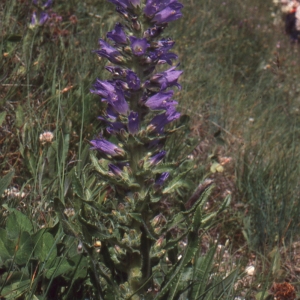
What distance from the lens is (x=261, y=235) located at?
3.15m

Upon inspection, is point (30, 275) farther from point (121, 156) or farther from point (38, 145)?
point (38, 145)

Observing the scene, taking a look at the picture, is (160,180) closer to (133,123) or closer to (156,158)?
(156,158)

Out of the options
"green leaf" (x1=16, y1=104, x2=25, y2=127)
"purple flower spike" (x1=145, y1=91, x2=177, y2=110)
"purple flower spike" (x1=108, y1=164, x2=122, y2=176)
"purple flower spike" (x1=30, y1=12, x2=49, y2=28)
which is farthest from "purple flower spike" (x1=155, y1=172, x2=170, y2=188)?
"purple flower spike" (x1=30, y1=12, x2=49, y2=28)

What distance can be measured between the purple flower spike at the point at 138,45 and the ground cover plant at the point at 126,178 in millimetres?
61

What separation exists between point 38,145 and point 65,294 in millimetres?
1215

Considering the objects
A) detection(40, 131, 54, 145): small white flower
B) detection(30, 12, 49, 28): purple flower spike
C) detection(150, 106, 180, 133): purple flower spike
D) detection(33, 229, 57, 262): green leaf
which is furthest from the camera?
detection(30, 12, 49, 28): purple flower spike

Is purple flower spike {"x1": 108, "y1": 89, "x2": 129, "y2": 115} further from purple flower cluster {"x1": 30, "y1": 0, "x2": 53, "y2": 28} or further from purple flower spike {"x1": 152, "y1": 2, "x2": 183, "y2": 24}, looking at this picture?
purple flower cluster {"x1": 30, "y1": 0, "x2": 53, "y2": 28}

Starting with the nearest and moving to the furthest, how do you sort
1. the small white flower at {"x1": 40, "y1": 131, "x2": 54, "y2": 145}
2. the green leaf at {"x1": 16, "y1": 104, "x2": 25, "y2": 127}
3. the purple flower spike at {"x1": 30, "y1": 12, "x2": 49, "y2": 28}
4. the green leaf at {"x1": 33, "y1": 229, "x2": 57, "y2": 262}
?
the green leaf at {"x1": 33, "y1": 229, "x2": 57, "y2": 262} < the small white flower at {"x1": 40, "y1": 131, "x2": 54, "y2": 145} < the green leaf at {"x1": 16, "y1": 104, "x2": 25, "y2": 127} < the purple flower spike at {"x1": 30, "y1": 12, "x2": 49, "y2": 28}

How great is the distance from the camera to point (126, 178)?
6.30ft

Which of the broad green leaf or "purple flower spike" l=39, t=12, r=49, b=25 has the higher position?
the broad green leaf

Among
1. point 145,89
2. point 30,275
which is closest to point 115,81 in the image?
point 145,89

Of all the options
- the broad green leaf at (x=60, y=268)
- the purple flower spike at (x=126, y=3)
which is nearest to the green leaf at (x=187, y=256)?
the broad green leaf at (x=60, y=268)

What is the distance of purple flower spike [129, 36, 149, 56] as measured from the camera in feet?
6.07

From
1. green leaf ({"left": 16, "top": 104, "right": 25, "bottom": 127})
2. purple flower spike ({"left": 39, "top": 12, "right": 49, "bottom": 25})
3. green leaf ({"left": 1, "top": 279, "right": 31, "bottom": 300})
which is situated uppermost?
green leaf ({"left": 1, "top": 279, "right": 31, "bottom": 300})
